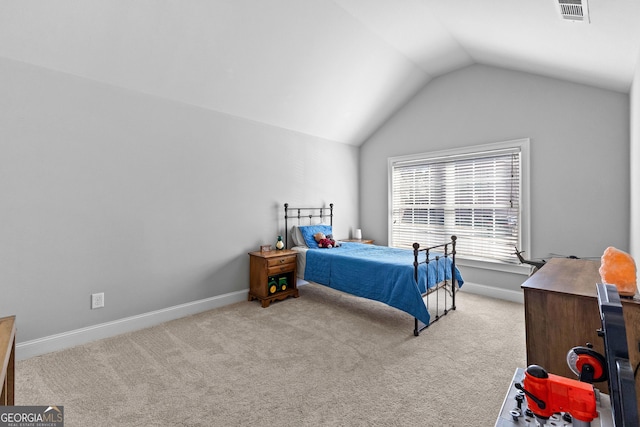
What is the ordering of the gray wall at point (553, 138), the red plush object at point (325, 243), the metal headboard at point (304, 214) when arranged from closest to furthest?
the gray wall at point (553, 138) → the red plush object at point (325, 243) → the metal headboard at point (304, 214)

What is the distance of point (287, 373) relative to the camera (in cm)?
222

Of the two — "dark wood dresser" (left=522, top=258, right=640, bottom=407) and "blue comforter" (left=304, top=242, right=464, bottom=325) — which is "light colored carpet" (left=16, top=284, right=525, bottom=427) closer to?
"blue comforter" (left=304, top=242, right=464, bottom=325)

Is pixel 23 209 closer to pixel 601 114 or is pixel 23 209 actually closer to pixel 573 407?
pixel 573 407

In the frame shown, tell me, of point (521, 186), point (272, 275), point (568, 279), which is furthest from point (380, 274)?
point (521, 186)

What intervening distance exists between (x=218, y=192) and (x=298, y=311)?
1708 millimetres

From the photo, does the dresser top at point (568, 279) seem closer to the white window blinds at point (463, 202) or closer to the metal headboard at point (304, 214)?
the white window blinds at point (463, 202)

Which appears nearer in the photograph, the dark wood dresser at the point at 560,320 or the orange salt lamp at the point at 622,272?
the orange salt lamp at the point at 622,272

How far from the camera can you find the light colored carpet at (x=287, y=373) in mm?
1792

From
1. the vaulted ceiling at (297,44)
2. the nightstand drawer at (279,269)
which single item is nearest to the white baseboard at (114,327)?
the nightstand drawer at (279,269)

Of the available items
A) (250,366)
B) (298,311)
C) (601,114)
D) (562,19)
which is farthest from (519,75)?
(250,366)

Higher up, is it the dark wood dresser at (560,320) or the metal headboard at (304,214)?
the metal headboard at (304,214)

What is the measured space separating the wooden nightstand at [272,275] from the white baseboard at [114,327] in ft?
1.05

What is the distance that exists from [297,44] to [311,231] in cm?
238

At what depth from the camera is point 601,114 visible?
320 cm
